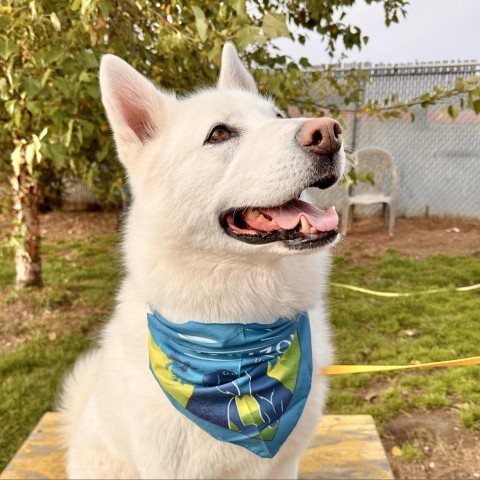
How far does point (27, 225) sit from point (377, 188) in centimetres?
613

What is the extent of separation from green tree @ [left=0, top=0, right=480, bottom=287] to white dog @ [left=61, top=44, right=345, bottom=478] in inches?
19.5

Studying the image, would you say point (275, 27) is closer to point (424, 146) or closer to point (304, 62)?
point (304, 62)

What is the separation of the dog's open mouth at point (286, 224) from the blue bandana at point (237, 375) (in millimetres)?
356

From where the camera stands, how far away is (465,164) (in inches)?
335

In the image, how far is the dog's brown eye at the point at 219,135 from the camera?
163cm

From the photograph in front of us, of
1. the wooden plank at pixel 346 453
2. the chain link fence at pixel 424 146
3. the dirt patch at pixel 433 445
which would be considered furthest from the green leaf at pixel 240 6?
the chain link fence at pixel 424 146

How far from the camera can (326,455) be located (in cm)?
249

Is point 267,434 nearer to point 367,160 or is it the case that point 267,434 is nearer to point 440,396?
point 440,396

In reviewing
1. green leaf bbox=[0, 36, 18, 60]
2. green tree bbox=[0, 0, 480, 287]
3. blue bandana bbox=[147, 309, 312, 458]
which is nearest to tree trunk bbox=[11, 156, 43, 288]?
green tree bbox=[0, 0, 480, 287]

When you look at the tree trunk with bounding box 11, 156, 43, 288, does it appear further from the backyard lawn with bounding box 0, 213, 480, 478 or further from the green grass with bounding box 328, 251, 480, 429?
the green grass with bounding box 328, 251, 480, 429

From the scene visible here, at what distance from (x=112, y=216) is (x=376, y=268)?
200 inches

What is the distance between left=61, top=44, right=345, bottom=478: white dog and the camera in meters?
1.51

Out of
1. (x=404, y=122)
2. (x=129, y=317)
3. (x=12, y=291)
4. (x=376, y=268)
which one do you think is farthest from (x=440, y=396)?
(x=404, y=122)

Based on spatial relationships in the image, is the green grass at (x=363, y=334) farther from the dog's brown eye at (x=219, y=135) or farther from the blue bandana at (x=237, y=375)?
the dog's brown eye at (x=219, y=135)
